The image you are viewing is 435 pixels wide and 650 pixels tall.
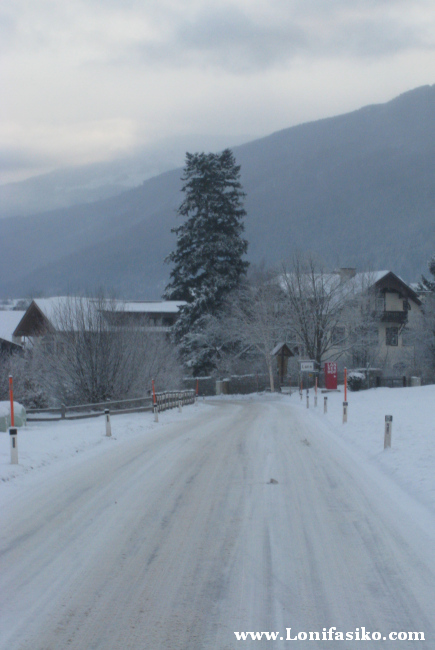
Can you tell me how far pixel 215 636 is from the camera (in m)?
5.11

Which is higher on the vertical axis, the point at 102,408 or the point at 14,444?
the point at 14,444

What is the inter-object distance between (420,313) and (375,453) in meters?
49.9

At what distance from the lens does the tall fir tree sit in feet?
186

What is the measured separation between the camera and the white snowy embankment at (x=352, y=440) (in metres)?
11.9

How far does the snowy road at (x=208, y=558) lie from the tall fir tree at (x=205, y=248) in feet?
146

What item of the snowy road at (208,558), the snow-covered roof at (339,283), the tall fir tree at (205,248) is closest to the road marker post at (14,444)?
the snowy road at (208,558)

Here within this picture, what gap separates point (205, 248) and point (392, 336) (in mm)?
21046

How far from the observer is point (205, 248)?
5691cm

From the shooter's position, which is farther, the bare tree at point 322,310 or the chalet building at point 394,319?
the chalet building at point 394,319

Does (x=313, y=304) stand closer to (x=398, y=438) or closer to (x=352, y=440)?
(x=352, y=440)

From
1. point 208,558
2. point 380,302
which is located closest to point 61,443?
point 208,558

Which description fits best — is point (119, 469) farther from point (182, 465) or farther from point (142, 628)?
point (142, 628)

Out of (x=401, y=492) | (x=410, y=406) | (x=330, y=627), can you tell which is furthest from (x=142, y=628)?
(x=410, y=406)

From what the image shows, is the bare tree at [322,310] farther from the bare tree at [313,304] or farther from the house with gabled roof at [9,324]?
the house with gabled roof at [9,324]
